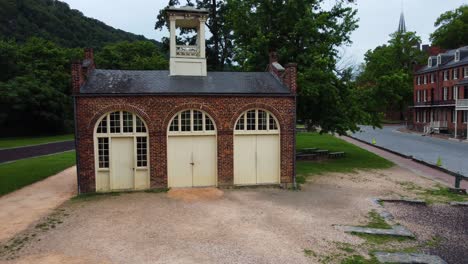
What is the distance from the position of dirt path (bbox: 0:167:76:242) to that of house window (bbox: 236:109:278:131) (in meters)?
7.23

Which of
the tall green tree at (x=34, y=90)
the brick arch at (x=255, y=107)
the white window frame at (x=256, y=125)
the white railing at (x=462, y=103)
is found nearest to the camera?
the brick arch at (x=255, y=107)

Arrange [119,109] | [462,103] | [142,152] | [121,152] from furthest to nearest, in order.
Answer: [462,103]
[142,152]
[121,152]
[119,109]

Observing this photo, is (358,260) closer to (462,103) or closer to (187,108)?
(187,108)

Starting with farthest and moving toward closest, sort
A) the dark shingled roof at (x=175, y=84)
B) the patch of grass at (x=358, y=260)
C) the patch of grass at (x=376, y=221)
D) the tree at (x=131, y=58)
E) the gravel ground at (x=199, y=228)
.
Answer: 1. the tree at (x=131, y=58)
2. the dark shingled roof at (x=175, y=84)
3. the patch of grass at (x=376, y=221)
4. the gravel ground at (x=199, y=228)
5. the patch of grass at (x=358, y=260)

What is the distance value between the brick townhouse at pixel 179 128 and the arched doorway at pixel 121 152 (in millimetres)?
37

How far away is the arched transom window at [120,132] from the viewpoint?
1402 centimetres

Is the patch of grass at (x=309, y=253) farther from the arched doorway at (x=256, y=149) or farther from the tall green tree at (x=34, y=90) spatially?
the tall green tree at (x=34, y=90)

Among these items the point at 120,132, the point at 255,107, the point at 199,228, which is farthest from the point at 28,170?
the point at 199,228

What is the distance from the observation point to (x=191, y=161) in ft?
48.6

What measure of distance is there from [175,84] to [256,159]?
15.1 ft

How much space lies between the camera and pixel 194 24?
16.9 meters

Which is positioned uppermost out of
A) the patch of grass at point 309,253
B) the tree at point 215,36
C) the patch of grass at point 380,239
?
the tree at point 215,36

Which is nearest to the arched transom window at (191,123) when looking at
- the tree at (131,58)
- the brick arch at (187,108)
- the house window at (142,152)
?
the brick arch at (187,108)

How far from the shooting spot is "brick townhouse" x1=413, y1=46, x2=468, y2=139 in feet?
140
